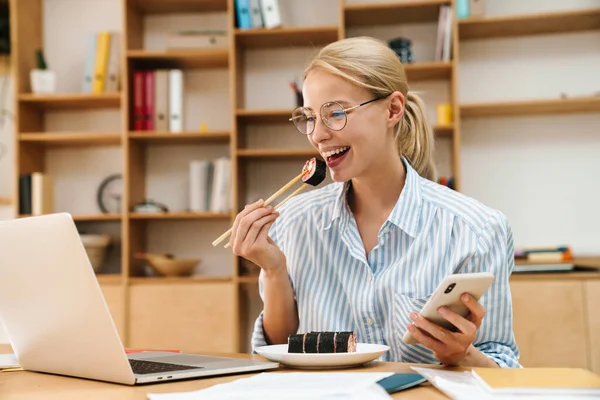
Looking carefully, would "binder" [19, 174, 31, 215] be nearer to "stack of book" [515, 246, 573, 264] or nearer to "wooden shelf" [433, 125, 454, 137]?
"wooden shelf" [433, 125, 454, 137]

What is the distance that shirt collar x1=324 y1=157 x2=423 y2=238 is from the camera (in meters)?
1.57

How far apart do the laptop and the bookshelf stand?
84.5 inches

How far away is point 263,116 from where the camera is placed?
3504mm

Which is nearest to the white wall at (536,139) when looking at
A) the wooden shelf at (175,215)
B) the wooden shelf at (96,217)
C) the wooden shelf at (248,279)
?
the wooden shelf at (248,279)

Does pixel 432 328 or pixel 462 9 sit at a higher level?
pixel 462 9

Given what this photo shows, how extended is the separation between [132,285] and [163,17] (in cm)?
150

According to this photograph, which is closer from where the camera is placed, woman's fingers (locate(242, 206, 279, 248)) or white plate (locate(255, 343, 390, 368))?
white plate (locate(255, 343, 390, 368))

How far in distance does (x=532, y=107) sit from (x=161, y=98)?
6.04 ft

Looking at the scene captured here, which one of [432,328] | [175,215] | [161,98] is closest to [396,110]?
[432,328]

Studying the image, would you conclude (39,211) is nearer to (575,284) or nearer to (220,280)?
(220,280)

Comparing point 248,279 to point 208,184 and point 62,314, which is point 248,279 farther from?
point 62,314

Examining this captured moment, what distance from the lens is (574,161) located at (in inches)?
137

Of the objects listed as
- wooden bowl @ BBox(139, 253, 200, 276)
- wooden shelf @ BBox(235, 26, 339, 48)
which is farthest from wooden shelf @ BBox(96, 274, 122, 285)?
wooden shelf @ BBox(235, 26, 339, 48)

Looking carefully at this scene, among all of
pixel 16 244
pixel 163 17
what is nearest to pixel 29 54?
pixel 163 17
